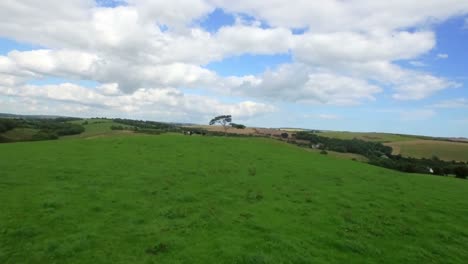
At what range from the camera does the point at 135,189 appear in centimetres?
1716

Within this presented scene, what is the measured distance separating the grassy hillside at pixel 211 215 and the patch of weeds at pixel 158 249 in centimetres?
3

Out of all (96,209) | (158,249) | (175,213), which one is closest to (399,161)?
(175,213)

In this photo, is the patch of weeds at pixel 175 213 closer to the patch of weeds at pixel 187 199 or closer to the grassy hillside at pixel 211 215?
the grassy hillside at pixel 211 215

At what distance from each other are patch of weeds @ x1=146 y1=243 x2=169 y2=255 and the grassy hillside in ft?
0.10

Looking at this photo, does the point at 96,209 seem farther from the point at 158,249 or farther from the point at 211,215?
the point at 158,249

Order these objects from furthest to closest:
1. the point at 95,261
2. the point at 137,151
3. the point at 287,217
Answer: the point at 137,151, the point at 287,217, the point at 95,261

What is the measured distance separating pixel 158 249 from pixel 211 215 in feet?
12.8

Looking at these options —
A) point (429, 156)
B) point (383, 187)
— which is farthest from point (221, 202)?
point (429, 156)

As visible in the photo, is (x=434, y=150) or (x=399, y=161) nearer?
(x=399, y=161)

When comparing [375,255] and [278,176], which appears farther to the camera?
[278,176]

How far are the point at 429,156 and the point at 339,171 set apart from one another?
82.0 metres

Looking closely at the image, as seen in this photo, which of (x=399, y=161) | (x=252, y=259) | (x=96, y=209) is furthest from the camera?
(x=399, y=161)

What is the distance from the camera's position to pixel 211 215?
43.6 feet

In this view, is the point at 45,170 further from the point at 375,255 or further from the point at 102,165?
the point at 375,255
